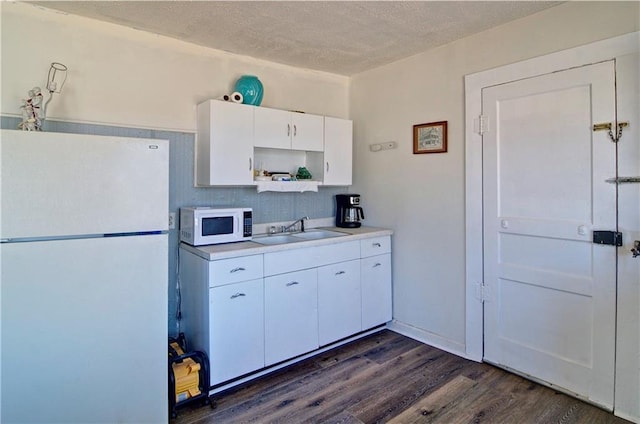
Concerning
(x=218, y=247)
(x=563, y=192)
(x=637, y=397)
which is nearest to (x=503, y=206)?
(x=563, y=192)

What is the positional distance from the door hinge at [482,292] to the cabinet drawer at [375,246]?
2.81 feet

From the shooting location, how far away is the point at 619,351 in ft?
7.05

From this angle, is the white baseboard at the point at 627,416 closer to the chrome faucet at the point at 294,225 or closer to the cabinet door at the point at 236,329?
the cabinet door at the point at 236,329

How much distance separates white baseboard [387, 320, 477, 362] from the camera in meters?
2.95

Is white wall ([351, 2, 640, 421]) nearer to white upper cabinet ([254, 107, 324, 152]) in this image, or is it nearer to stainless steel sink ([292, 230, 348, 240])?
stainless steel sink ([292, 230, 348, 240])

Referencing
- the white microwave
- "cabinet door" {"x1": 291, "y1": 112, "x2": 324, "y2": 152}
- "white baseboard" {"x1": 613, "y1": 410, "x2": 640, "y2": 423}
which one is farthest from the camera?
"cabinet door" {"x1": 291, "y1": 112, "x2": 324, "y2": 152}

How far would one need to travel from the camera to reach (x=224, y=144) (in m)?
2.72

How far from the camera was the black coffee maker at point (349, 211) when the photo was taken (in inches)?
141

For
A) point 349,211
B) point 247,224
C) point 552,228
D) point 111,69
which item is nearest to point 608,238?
point 552,228

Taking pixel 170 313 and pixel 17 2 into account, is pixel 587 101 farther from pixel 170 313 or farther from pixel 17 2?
pixel 17 2

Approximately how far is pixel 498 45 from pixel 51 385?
339 cm

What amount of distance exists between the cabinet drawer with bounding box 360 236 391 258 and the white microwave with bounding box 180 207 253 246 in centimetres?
101

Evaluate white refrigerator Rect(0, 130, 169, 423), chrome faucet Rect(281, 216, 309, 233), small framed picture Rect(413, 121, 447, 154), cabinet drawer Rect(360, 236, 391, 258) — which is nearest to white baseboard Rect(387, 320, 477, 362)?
cabinet drawer Rect(360, 236, 391, 258)

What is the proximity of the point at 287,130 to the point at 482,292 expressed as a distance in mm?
2020
